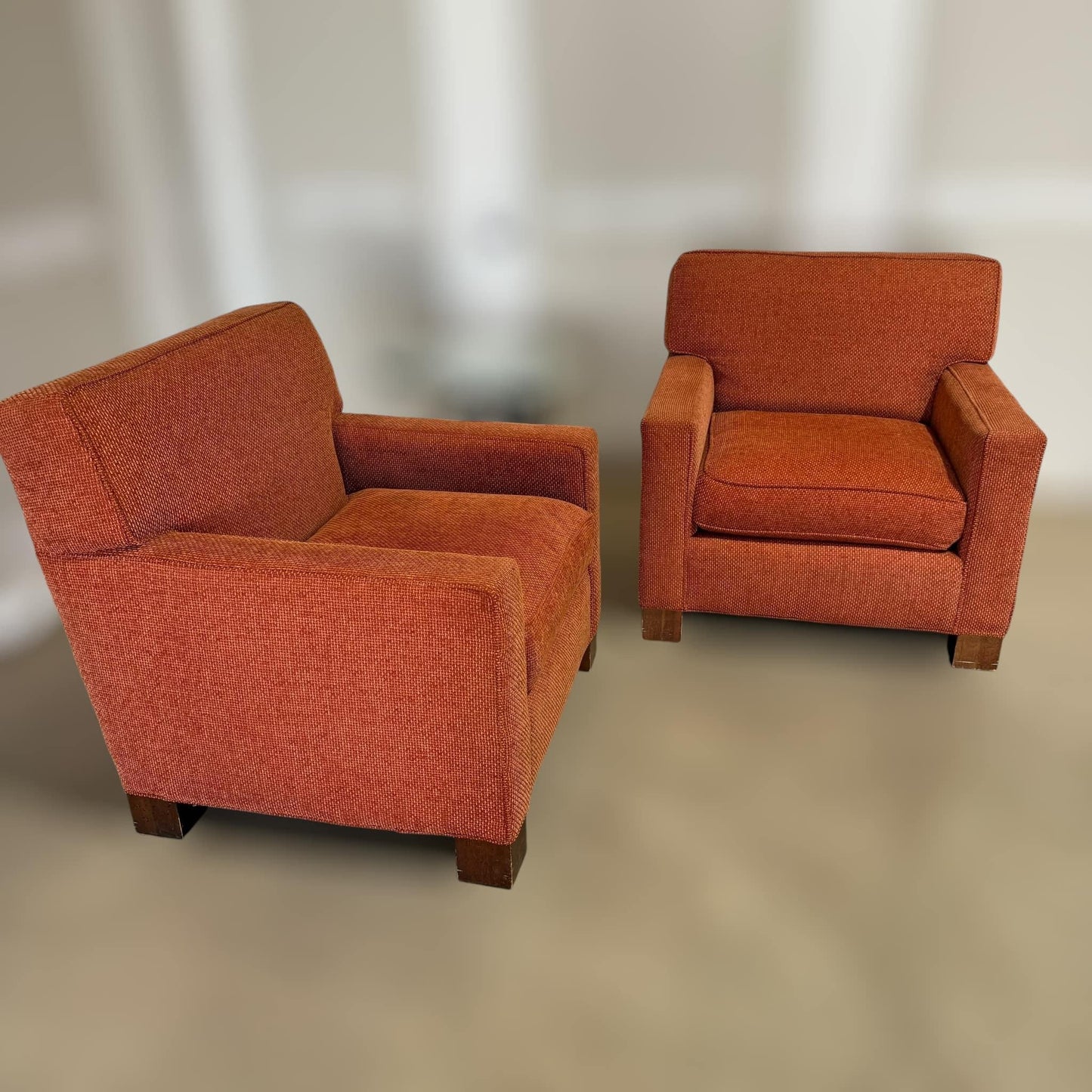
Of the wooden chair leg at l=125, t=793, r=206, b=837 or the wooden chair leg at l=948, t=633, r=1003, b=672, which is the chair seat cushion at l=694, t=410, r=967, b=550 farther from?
the wooden chair leg at l=125, t=793, r=206, b=837

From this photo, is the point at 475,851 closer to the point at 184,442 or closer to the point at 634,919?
the point at 634,919

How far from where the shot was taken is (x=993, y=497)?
239 cm

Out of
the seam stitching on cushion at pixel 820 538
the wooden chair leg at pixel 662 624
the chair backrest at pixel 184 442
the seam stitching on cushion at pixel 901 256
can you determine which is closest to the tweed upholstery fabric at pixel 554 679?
the wooden chair leg at pixel 662 624

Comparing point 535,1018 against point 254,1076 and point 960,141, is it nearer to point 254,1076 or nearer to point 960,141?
point 254,1076

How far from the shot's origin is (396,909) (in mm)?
1824

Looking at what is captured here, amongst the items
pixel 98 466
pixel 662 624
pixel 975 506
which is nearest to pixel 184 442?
pixel 98 466

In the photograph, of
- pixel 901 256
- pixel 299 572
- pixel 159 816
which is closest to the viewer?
pixel 299 572

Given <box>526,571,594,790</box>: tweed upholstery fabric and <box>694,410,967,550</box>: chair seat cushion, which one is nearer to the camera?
<box>526,571,594,790</box>: tweed upholstery fabric

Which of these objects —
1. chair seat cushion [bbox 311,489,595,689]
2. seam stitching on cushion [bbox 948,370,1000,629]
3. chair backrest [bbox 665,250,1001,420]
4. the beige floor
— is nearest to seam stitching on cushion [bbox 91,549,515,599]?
chair seat cushion [bbox 311,489,595,689]

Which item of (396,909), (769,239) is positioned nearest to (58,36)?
(769,239)

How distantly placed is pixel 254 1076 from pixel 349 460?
138 centimetres

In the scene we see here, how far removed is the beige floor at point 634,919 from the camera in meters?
1.54

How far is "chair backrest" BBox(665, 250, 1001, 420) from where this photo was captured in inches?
113

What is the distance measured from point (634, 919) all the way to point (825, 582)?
105 centimetres
